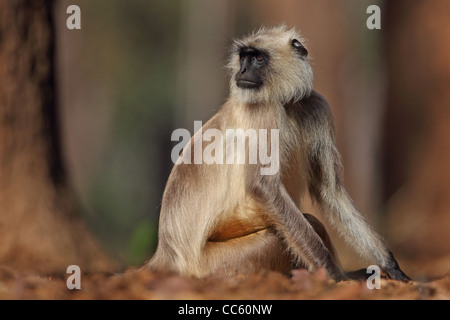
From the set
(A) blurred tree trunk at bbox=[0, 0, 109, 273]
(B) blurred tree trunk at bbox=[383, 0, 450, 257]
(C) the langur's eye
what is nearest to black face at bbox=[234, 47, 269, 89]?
(C) the langur's eye

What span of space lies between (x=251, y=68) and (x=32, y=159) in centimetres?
200

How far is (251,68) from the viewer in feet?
14.4

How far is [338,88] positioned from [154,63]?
3.70 metres

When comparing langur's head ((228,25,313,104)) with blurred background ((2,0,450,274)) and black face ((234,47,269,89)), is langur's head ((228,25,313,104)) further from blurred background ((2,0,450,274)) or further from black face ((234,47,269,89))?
blurred background ((2,0,450,274))

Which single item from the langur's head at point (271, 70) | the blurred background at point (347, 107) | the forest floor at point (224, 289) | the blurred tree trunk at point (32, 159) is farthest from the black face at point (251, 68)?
the blurred tree trunk at point (32, 159)

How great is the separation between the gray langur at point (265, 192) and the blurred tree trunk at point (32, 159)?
1081 mm

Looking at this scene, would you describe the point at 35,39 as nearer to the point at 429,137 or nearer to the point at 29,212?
the point at 29,212

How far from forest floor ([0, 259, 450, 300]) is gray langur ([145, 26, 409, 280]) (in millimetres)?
273

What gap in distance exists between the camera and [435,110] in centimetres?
596

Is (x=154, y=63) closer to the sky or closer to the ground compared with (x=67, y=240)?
closer to the sky

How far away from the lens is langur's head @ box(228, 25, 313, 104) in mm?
4293

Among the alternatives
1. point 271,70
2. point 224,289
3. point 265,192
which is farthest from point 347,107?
point 224,289

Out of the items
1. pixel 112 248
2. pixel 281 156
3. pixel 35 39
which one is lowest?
pixel 112 248
